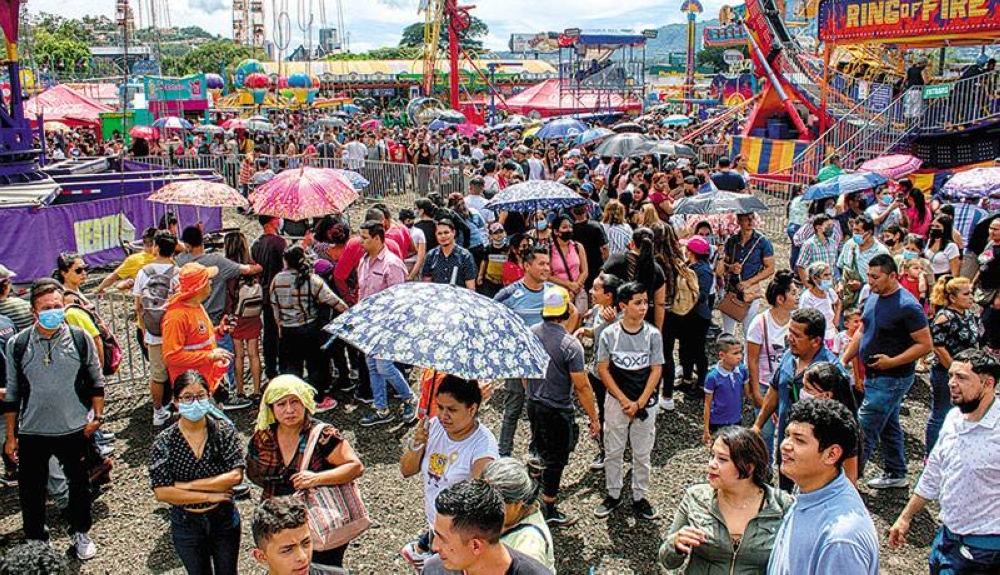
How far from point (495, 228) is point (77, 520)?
4326 millimetres

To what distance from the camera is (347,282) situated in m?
7.67

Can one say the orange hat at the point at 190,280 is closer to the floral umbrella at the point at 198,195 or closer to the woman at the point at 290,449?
the woman at the point at 290,449

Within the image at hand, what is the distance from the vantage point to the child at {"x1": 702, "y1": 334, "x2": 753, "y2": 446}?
6.14 meters

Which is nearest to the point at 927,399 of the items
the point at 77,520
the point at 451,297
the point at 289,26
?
the point at 451,297

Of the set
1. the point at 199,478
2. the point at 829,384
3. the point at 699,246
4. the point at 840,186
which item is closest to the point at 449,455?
the point at 199,478

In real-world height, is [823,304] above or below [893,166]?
below

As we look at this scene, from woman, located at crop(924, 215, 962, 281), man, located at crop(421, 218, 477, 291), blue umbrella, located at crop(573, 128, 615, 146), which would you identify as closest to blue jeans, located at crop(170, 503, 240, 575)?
man, located at crop(421, 218, 477, 291)

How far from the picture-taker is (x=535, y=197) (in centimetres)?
769

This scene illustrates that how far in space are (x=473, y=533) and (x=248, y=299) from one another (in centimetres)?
523

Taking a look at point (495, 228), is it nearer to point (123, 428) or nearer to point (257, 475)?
point (123, 428)

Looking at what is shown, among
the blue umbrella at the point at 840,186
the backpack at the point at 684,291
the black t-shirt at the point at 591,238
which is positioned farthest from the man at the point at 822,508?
the blue umbrella at the point at 840,186

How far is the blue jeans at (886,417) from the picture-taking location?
17.9 feet

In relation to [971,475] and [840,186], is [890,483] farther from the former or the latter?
[840,186]

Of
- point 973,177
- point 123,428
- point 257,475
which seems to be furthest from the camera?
point 973,177
